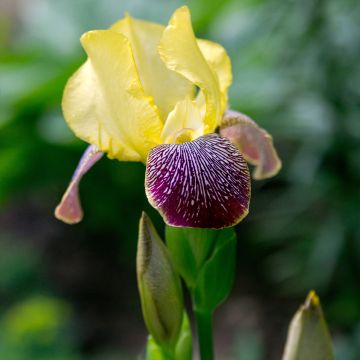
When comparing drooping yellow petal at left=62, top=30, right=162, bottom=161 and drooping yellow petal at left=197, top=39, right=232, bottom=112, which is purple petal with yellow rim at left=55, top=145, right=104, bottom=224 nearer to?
drooping yellow petal at left=62, top=30, right=162, bottom=161

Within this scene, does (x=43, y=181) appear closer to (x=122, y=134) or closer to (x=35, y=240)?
(x=35, y=240)

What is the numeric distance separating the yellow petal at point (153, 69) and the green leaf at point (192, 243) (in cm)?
19

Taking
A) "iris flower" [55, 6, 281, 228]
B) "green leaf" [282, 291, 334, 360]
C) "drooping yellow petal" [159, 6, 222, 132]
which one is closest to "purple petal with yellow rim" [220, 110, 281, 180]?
"iris flower" [55, 6, 281, 228]

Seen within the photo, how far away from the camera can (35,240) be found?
385 cm

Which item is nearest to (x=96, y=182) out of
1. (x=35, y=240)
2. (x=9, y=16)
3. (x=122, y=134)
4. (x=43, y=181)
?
(x=43, y=181)

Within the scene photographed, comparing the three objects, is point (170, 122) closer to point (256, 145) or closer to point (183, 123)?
point (183, 123)

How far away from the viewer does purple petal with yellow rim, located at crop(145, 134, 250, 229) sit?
0.84 metres

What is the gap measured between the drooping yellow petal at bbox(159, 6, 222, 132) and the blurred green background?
121cm

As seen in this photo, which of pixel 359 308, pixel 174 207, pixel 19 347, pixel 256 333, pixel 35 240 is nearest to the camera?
pixel 174 207

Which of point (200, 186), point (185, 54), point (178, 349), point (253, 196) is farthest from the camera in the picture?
point (253, 196)

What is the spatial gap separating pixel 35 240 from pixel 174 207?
10.2 ft

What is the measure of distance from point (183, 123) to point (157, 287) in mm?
231

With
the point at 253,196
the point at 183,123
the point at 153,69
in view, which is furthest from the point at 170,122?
the point at 253,196

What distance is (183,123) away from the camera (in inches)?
39.8
